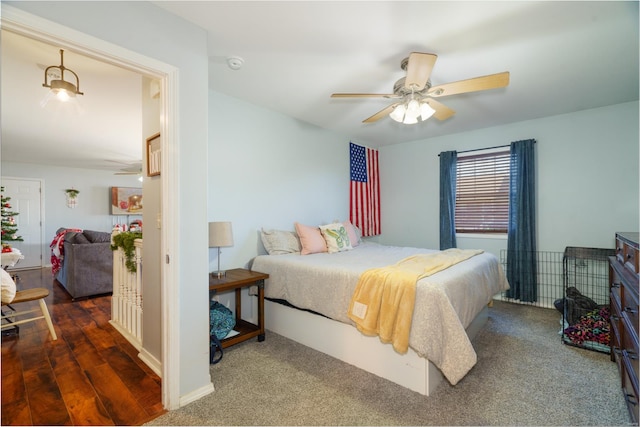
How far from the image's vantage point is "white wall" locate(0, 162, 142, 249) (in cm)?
670

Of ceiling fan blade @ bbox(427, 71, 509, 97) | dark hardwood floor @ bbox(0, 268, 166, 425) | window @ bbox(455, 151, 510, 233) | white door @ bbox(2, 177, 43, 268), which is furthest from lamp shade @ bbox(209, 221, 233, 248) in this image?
white door @ bbox(2, 177, 43, 268)

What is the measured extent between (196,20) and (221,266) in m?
2.11

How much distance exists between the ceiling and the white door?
391 cm

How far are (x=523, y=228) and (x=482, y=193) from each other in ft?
2.34

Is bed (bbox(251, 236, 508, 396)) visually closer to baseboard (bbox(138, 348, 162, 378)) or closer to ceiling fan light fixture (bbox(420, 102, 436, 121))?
baseboard (bbox(138, 348, 162, 378))

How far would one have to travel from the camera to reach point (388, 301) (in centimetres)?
202

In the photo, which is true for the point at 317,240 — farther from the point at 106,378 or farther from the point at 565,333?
the point at 565,333

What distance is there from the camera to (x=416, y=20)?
6.21 feet

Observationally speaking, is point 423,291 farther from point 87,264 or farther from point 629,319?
point 87,264

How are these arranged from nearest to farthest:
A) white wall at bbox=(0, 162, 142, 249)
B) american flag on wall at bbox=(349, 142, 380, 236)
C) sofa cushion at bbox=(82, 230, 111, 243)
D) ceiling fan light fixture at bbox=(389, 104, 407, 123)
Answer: ceiling fan light fixture at bbox=(389, 104, 407, 123), sofa cushion at bbox=(82, 230, 111, 243), american flag on wall at bbox=(349, 142, 380, 236), white wall at bbox=(0, 162, 142, 249)

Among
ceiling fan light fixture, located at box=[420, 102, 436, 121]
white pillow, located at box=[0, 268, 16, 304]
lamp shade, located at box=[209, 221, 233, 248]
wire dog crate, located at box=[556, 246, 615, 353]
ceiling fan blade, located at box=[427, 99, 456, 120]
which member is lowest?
wire dog crate, located at box=[556, 246, 615, 353]

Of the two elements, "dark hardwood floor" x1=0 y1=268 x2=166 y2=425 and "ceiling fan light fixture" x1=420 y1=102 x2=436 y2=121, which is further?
"ceiling fan light fixture" x1=420 y1=102 x2=436 y2=121

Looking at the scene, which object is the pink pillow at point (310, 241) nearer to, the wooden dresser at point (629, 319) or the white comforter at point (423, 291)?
A: the white comforter at point (423, 291)

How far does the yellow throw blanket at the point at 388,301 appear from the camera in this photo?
1912 millimetres
